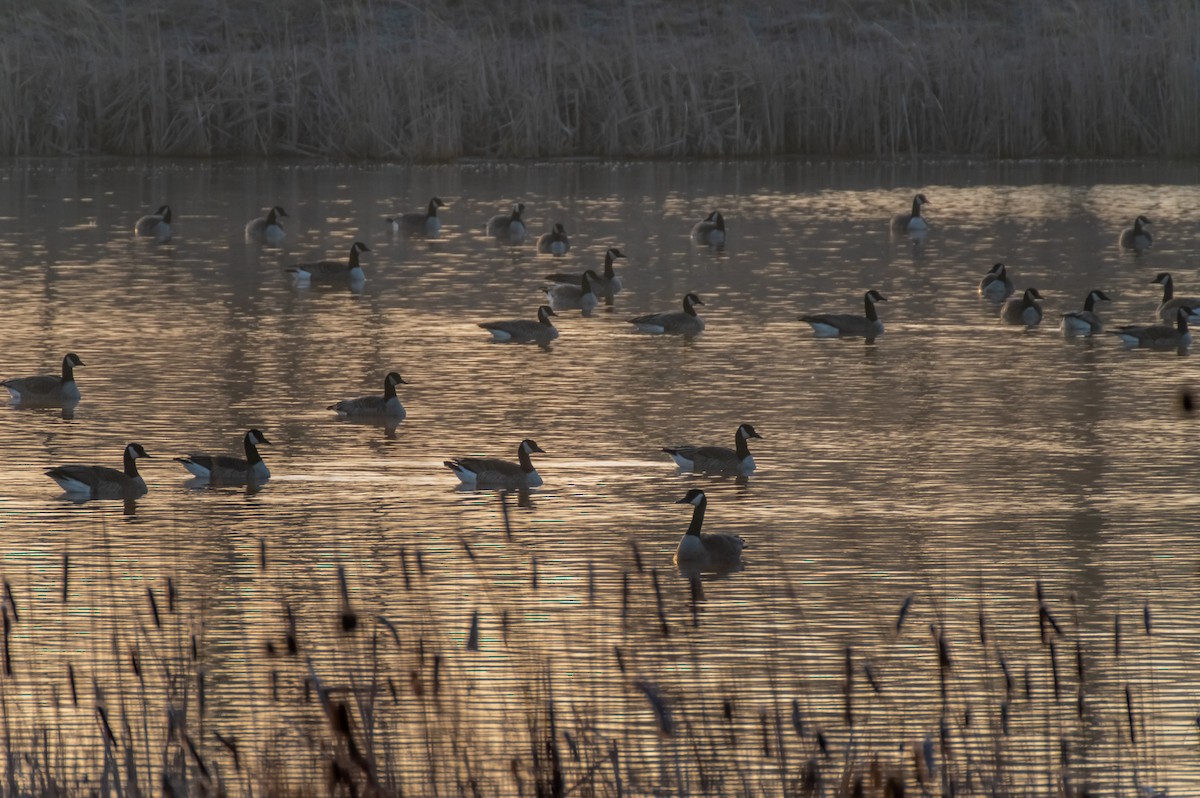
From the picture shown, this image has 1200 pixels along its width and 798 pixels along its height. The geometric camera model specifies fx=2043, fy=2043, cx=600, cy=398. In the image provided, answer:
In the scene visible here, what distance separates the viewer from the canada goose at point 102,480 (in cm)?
1391

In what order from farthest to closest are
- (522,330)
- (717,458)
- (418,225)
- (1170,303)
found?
(418,225) → (1170,303) → (522,330) → (717,458)

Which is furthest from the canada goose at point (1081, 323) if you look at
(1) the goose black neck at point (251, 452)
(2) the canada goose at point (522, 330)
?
(1) the goose black neck at point (251, 452)

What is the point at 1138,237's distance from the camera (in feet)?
95.2

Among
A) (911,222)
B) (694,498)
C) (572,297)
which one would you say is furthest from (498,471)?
(911,222)

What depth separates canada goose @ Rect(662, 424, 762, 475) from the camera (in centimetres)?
1493

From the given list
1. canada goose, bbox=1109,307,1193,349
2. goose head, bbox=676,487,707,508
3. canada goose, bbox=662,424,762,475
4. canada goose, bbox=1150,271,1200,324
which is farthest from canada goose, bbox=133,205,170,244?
goose head, bbox=676,487,707,508

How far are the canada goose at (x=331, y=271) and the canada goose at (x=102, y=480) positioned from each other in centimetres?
1274

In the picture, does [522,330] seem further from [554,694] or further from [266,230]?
[554,694]

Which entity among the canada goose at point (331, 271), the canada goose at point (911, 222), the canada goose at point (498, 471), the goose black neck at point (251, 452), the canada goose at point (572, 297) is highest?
the canada goose at point (911, 222)

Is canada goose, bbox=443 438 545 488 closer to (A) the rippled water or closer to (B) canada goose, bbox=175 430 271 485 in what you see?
(A) the rippled water

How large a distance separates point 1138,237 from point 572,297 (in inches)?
346

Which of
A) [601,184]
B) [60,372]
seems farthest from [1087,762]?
[601,184]

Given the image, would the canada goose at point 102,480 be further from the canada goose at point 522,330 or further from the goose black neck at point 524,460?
the canada goose at point 522,330

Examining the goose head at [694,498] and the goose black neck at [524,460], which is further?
the goose black neck at [524,460]
